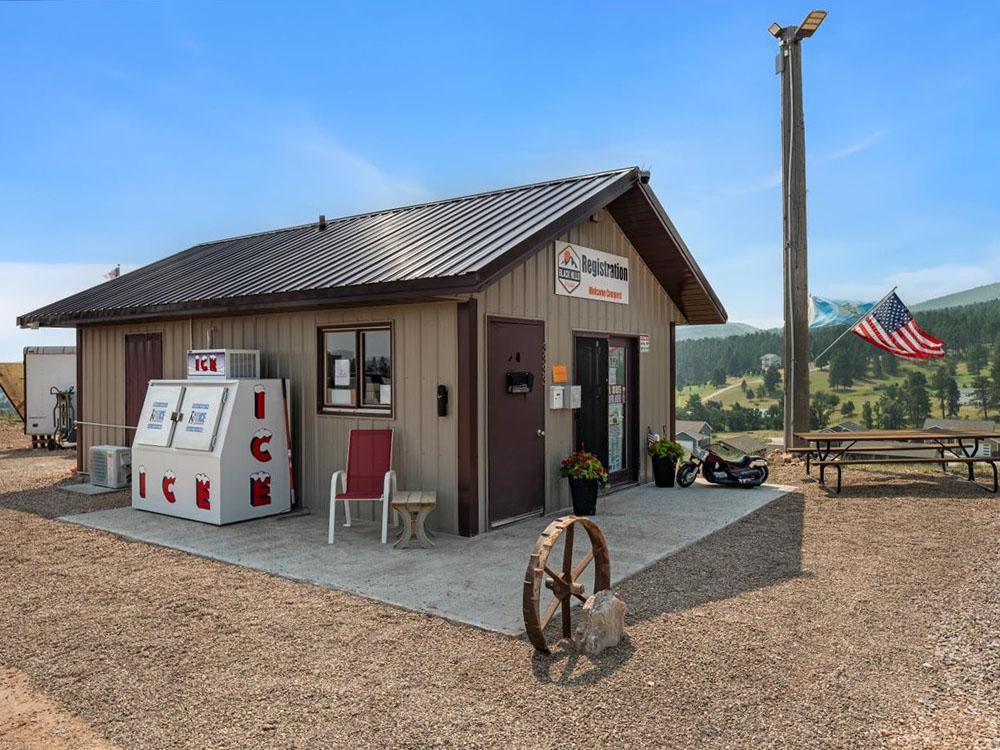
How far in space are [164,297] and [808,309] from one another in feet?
31.0

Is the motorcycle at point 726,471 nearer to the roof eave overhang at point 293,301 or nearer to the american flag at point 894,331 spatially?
the american flag at point 894,331

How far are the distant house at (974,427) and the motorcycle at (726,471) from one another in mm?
2445

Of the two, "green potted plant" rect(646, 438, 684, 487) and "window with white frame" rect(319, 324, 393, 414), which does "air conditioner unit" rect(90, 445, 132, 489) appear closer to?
"window with white frame" rect(319, 324, 393, 414)

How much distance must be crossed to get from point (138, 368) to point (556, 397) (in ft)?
19.1

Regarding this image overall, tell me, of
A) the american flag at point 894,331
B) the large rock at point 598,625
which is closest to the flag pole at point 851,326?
the american flag at point 894,331

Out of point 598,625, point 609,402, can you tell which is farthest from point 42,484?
point 598,625

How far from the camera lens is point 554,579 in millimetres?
4094

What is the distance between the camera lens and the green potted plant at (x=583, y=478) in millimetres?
7531

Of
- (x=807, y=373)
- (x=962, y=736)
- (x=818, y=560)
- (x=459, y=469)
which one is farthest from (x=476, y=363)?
(x=807, y=373)

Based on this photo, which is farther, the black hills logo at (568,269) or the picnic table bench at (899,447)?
the picnic table bench at (899,447)

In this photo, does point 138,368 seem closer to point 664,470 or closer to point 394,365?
point 394,365

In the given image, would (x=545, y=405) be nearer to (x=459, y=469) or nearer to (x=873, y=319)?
(x=459, y=469)

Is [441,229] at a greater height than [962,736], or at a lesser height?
greater

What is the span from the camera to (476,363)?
6.59m
